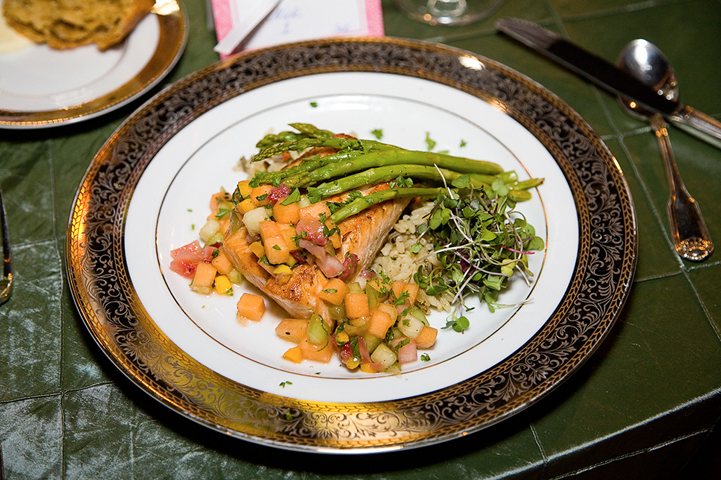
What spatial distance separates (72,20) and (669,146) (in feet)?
15.6

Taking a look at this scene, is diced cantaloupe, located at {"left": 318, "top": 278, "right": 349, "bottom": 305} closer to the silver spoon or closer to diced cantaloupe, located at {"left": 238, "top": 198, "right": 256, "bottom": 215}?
diced cantaloupe, located at {"left": 238, "top": 198, "right": 256, "bottom": 215}

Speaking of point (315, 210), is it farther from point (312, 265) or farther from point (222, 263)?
point (222, 263)

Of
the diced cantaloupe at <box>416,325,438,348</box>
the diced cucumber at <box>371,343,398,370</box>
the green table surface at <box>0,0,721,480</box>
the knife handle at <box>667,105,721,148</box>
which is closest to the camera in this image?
the green table surface at <box>0,0,721,480</box>

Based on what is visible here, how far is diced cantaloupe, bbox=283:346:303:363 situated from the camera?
9.89 ft

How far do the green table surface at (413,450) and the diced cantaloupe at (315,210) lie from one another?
126 centimetres

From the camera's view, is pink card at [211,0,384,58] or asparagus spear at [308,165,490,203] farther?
pink card at [211,0,384,58]

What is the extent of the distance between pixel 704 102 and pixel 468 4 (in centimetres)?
215

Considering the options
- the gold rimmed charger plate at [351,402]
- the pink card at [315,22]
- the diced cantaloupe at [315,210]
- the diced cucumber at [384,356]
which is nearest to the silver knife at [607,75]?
the gold rimmed charger plate at [351,402]

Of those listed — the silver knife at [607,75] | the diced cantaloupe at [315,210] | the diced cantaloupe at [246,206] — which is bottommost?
the diced cantaloupe at [315,210]

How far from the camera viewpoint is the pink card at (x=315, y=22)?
4.38 metres

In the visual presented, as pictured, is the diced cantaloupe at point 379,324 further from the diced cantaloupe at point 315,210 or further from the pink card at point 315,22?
the pink card at point 315,22

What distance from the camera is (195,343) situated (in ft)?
9.34

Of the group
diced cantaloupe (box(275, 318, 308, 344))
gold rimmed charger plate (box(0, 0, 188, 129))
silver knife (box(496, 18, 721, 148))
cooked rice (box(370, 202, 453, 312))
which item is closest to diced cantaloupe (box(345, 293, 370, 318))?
diced cantaloupe (box(275, 318, 308, 344))

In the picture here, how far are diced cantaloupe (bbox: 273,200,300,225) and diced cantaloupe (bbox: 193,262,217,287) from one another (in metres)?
0.58
